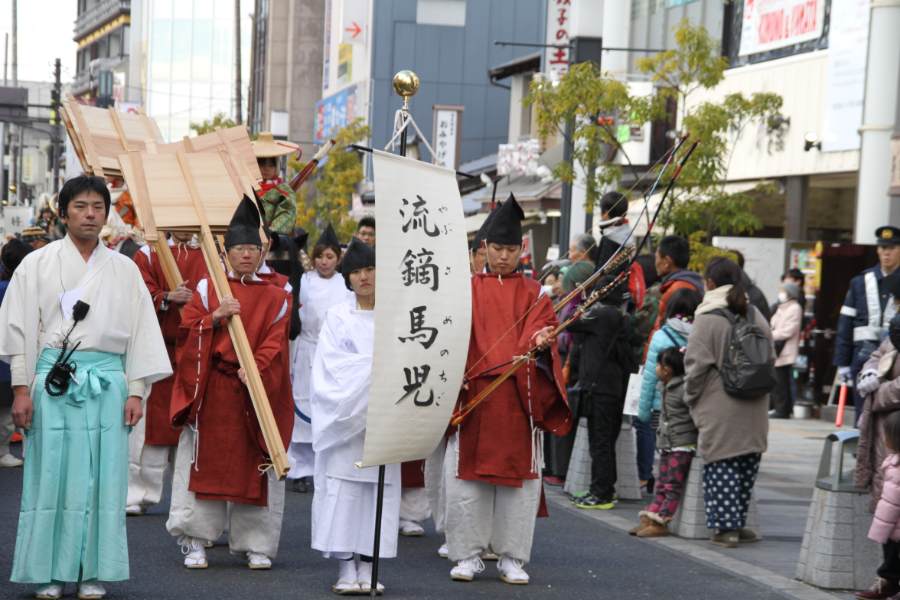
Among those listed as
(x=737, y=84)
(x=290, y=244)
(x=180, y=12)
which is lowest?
(x=290, y=244)

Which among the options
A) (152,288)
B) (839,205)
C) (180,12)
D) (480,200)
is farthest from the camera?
(180,12)

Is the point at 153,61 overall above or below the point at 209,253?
above

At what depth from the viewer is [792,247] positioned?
64.2 ft

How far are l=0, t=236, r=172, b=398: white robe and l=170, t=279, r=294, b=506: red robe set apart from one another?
0.88 metres

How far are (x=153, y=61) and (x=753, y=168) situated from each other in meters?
78.5

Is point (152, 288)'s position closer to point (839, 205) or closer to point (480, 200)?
point (839, 205)

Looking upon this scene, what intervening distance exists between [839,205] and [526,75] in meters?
15.3

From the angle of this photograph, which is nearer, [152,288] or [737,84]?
[152,288]

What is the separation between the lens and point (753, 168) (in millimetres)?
21812

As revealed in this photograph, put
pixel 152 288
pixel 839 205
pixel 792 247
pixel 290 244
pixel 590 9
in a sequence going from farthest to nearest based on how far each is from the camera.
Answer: pixel 590 9, pixel 839 205, pixel 792 247, pixel 290 244, pixel 152 288

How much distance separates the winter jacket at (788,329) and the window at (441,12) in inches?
1357

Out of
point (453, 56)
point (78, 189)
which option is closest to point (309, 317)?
point (78, 189)

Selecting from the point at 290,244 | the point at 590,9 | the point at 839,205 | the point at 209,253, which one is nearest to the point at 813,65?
the point at 839,205

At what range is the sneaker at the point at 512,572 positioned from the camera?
7.71 meters
